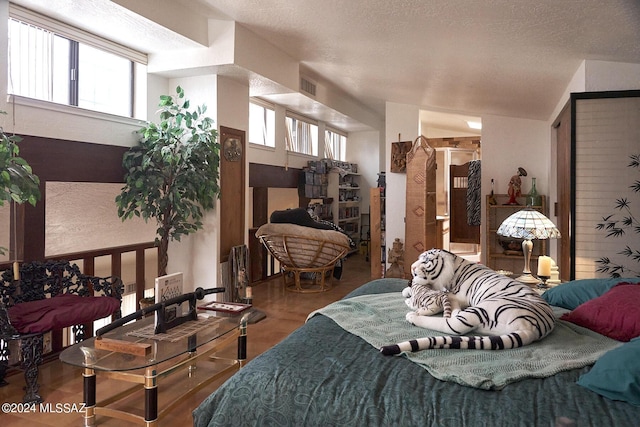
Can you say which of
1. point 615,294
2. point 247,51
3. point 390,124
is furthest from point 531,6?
point 390,124

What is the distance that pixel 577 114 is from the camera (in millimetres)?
3400

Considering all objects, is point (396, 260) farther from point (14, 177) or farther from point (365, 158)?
point (14, 177)

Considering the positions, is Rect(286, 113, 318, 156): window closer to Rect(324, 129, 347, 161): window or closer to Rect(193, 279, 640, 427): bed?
Rect(324, 129, 347, 161): window

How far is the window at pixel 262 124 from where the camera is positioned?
21.4 feet

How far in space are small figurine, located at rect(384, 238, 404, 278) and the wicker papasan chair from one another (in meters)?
0.81

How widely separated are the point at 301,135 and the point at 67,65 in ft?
14.7

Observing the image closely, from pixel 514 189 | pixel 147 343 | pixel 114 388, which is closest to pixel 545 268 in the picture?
pixel 147 343

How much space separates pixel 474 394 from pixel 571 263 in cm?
244

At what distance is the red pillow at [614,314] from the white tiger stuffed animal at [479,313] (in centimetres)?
23

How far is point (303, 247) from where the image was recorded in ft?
18.5

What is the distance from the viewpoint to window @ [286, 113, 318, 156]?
756 centimetres

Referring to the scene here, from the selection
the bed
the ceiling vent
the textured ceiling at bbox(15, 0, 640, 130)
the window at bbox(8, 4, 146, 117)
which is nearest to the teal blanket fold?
the bed

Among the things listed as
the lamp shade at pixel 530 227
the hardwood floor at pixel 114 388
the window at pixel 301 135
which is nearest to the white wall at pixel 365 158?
the window at pixel 301 135

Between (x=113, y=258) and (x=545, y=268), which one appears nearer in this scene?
(x=545, y=268)
